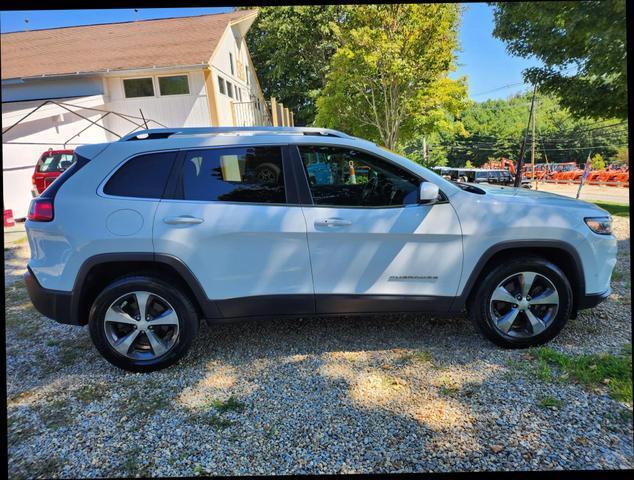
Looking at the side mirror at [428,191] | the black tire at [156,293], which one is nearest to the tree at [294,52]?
the side mirror at [428,191]

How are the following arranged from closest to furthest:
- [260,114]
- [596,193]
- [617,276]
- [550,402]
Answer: [550,402] → [617,276] → [596,193] → [260,114]

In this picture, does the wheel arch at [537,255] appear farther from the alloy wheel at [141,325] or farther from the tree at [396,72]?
the tree at [396,72]

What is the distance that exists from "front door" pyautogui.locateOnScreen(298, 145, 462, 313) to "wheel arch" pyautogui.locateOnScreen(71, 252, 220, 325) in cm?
90

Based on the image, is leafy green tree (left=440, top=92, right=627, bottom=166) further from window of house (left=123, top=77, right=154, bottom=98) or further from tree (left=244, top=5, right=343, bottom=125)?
window of house (left=123, top=77, right=154, bottom=98)

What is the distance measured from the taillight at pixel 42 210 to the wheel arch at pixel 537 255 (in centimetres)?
312

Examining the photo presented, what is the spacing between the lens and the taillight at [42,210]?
2.76 metres

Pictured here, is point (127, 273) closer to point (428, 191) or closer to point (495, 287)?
point (428, 191)

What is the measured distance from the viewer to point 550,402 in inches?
97.3

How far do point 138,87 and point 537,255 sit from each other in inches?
594

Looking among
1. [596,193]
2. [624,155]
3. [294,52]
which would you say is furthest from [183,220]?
[294,52]

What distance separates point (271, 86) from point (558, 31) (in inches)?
1127

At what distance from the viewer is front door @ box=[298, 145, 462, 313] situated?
2830 millimetres

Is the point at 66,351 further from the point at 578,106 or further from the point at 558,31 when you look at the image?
the point at 578,106

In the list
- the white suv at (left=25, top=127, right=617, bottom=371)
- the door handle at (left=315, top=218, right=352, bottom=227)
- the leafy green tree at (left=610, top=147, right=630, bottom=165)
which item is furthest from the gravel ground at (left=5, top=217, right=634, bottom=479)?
the leafy green tree at (left=610, top=147, right=630, bottom=165)
